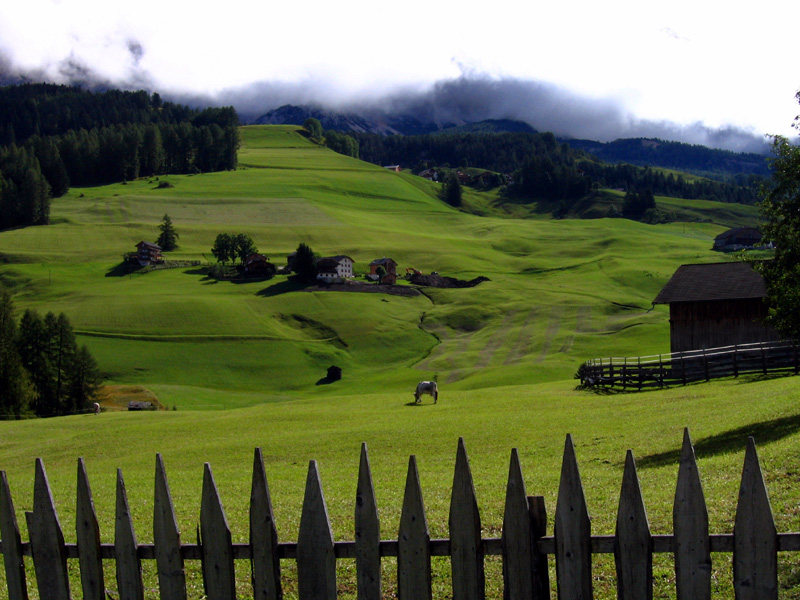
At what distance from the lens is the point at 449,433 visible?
30.6 m

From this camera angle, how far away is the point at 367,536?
7617mm

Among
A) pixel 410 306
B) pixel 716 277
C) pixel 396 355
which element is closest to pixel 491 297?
pixel 410 306

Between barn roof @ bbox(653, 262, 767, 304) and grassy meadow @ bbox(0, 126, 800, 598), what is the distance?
11165 millimetres

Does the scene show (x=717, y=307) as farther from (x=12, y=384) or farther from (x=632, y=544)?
(x=12, y=384)

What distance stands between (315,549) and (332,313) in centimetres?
11683

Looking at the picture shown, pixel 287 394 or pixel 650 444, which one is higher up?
pixel 650 444

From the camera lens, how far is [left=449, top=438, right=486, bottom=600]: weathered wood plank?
7430mm

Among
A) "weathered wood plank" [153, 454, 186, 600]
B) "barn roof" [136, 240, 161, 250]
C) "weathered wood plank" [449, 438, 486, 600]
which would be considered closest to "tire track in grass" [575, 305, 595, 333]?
"barn roof" [136, 240, 161, 250]

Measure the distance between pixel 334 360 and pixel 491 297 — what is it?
39308 millimetres

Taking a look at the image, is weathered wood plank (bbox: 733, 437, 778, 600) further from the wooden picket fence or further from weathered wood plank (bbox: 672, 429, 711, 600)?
weathered wood plank (bbox: 672, 429, 711, 600)

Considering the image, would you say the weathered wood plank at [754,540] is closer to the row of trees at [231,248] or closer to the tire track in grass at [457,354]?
the tire track in grass at [457,354]

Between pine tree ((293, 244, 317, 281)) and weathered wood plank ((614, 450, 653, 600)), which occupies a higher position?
weathered wood plank ((614, 450, 653, 600))

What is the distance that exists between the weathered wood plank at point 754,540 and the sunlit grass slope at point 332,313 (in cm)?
6218

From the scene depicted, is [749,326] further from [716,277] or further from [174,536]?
[174,536]
